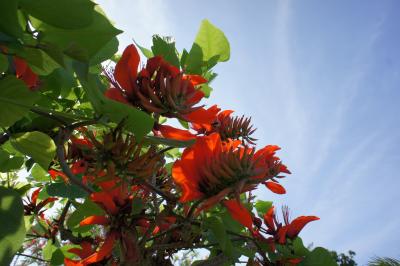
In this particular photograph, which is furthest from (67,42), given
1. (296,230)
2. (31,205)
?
(31,205)

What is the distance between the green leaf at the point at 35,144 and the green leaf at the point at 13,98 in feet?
0.35

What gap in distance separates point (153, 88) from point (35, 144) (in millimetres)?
287

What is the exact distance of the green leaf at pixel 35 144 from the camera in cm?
78

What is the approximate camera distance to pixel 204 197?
2.46 ft

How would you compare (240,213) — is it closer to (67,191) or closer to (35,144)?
(35,144)

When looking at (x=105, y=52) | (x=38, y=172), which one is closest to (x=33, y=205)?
(x=38, y=172)

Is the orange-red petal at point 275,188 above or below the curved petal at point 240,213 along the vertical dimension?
above

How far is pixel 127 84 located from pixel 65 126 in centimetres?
16

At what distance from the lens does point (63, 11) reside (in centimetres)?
57

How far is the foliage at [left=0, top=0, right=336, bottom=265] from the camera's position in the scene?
578 millimetres

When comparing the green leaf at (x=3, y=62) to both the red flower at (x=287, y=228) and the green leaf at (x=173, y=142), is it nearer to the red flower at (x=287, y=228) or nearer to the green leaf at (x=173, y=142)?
the green leaf at (x=173, y=142)

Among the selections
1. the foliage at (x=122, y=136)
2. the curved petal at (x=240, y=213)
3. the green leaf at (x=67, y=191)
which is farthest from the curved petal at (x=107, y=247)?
the curved petal at (x=240, y=213)

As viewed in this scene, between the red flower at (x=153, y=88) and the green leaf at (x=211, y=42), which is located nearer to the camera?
the red flower at (x=153, y=88)

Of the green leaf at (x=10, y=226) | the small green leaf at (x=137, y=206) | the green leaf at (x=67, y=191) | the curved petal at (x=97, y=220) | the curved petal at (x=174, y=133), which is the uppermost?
the curved petal at (x=174, y=133)
